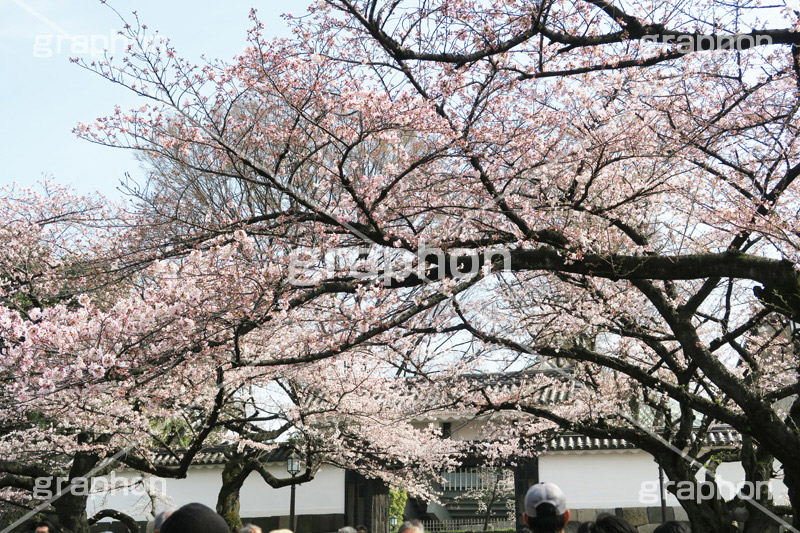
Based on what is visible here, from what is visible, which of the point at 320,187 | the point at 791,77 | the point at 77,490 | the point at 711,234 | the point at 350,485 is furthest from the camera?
the point at 350,485

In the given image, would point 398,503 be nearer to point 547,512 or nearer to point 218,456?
point 218,456

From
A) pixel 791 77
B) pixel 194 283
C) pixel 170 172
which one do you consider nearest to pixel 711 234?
pixel 791 77

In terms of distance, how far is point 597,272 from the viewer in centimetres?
605

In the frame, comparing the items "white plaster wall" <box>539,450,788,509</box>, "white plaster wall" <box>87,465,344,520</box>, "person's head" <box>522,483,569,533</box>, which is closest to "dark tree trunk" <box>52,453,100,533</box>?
"white plaster wall" <box>87,465,344,520</box>

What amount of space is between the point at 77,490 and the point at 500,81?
9.71 m

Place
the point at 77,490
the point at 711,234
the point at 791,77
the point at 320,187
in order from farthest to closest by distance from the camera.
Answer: the point at 77,490
the point at 711,234
the point at 791,77
the point at 320,187

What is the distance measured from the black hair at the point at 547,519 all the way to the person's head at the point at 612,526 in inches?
16.6

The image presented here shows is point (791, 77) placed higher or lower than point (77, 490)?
higher

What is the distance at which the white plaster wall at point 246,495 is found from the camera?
16.4m

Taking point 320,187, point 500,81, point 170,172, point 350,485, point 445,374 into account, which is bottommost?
point 350,485

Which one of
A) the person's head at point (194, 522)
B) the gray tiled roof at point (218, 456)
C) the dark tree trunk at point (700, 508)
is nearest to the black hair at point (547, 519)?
the person's head at point (194, 522)

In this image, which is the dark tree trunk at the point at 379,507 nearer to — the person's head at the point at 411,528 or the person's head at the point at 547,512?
the person's head at the point at 411,528

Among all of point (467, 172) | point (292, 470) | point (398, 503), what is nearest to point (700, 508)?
point (467, 172)

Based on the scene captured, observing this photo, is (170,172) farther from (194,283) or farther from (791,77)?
(791,77)
